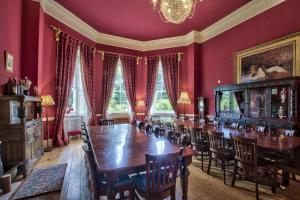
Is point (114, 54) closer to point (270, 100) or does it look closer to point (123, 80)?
point (123, 80)

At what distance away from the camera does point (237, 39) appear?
18.1 feet

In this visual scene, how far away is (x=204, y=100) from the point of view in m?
6.54

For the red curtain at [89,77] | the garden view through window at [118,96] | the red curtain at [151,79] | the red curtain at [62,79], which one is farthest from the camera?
the red curtain at [151,79]

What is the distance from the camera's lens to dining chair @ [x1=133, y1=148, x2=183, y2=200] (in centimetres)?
176

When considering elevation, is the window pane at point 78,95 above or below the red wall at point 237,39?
below

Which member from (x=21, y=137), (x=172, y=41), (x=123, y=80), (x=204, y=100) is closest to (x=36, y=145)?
(x=21, y=137)

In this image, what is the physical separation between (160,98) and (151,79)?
0.94 meters

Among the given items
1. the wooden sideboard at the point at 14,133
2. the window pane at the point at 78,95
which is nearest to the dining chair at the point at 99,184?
the wooden sideboard at the point at 14,133

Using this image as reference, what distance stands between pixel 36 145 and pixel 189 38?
6127mm

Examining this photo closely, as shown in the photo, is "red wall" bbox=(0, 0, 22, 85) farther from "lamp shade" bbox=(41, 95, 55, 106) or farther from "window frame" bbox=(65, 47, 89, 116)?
"window frame" bbox=(65, 47, 89, 116)

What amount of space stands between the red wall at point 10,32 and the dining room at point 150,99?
2cm

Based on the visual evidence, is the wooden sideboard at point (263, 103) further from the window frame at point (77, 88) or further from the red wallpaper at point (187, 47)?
the window frame at point (77, 88)

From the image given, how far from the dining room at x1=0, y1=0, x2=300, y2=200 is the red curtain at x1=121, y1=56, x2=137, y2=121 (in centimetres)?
4

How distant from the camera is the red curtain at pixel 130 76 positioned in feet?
25.2
